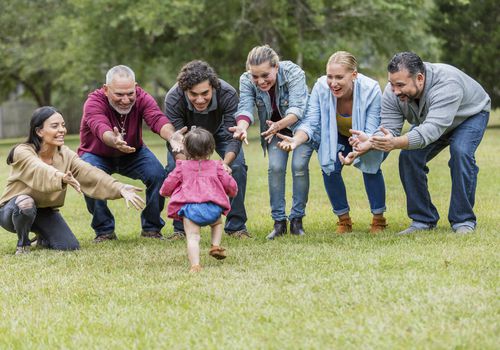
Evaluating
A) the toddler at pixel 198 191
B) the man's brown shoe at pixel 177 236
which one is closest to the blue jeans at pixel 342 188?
the man's brown shoe at pixel 177 236

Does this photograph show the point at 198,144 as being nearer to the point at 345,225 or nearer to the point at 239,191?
the point at 239,191

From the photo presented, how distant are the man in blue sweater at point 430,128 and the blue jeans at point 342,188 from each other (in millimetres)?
321

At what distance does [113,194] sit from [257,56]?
6.38 feet

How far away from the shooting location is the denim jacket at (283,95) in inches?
356

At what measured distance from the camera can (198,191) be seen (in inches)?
293

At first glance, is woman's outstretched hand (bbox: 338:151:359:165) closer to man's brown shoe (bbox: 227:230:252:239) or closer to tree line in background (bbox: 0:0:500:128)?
man's brown shoe (bbox: 227:230:252:239)

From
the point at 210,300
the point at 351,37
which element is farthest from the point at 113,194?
the point at 351,37

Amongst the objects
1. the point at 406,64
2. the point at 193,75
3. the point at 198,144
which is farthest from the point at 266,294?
the point at 406,64

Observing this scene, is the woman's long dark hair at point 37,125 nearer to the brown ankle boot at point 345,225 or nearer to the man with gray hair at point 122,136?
the man with gray hair at point 122,136

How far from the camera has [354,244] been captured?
8234 millimetres

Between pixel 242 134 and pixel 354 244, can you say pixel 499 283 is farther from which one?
pixel 242 134

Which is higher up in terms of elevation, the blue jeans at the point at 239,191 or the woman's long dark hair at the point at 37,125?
the woman's long dark hair at the point at 37,125

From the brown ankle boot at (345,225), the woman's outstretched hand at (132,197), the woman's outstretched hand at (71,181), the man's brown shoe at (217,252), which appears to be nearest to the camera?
the man's brown shoe at (217,252)

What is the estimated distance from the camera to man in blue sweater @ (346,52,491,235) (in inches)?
327
